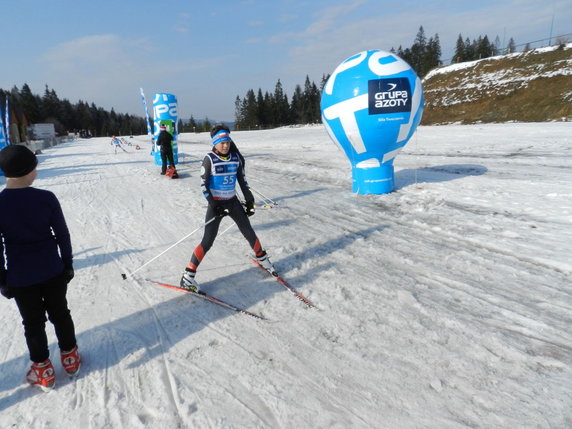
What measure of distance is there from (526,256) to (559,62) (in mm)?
42559

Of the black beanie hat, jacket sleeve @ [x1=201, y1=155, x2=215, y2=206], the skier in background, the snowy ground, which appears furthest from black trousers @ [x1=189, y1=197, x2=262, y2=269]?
the skier in background

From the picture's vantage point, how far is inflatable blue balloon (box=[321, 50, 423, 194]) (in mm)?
7055

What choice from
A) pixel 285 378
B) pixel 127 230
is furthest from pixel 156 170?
pixel 285 378

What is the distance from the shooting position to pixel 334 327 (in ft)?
10.8

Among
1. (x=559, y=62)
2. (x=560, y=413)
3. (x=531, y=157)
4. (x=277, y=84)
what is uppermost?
(x=277, y=84)

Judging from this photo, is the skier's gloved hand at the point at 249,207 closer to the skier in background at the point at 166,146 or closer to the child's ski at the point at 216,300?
the child's ski at the point at 216,300

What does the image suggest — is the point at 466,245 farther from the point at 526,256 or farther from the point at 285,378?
the point at 285,378

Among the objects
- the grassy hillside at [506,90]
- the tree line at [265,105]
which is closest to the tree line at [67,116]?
the tree line at [265,105]

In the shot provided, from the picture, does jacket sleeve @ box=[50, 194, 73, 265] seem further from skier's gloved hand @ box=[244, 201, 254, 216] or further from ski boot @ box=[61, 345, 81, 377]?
skier's gloved hand @ box=[244, 201, 254, 216]

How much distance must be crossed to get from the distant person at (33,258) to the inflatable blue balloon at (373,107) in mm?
6090

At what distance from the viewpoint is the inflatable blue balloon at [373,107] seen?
7.05m

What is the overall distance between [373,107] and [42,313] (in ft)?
21.5

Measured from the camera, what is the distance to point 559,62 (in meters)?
34.8

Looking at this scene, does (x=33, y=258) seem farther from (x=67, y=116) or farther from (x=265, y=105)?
(x=67, y=116)
